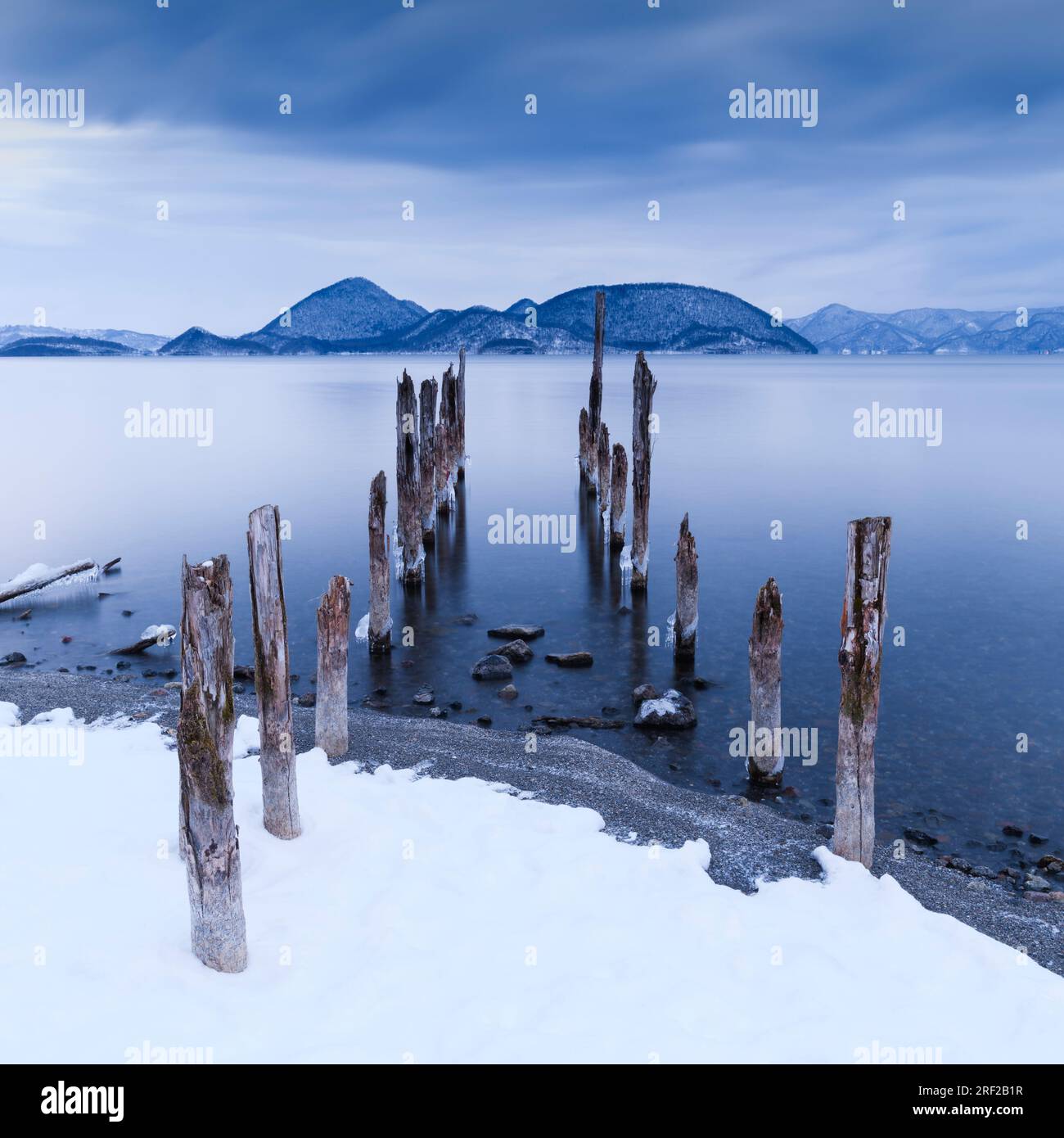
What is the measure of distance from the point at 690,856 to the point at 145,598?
18992 mm

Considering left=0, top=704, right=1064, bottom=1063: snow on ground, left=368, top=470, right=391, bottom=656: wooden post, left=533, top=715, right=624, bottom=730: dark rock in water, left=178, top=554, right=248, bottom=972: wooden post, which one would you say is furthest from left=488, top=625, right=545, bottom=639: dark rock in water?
left=178, top=554, right=248, bottom=972: wooden post

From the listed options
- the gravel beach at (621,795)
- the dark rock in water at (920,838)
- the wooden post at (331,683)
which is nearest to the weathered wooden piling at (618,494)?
the gravel beach at (621,795)

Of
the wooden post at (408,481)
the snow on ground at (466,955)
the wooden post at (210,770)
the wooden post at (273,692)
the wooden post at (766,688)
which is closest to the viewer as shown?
the snow on ground at (466,955)

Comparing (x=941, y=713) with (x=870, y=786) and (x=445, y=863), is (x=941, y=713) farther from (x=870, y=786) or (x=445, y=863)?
(x=445, y=863)

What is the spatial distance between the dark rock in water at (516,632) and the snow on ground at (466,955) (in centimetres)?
1032

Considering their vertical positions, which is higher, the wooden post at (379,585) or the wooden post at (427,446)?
the wooden post at (427,446)

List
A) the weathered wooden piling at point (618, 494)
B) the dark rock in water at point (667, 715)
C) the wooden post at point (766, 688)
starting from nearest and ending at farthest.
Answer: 1. the wooden post at point (766, 688)
2. the dark rock in water at point (667, 715)
3. the weathered wooden piling at point (618, 494)

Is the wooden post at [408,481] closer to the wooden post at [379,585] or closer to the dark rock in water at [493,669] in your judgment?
the wooden post at [379,585]

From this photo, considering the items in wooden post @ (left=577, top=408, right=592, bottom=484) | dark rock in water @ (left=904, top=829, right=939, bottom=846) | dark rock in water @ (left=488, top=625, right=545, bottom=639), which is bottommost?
dark rock in water @ (left=904, top=829, right=939, bottom=846)

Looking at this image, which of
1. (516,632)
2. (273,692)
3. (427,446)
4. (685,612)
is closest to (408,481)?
(427,446)

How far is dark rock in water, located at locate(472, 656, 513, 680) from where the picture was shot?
1850 centimetres

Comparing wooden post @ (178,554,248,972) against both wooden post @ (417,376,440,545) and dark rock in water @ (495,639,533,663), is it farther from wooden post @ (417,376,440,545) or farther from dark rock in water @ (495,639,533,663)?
wooden post @ (417,376,440,545)

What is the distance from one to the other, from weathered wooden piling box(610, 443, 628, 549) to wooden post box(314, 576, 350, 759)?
1488 cm

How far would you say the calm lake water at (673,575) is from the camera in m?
15.7
